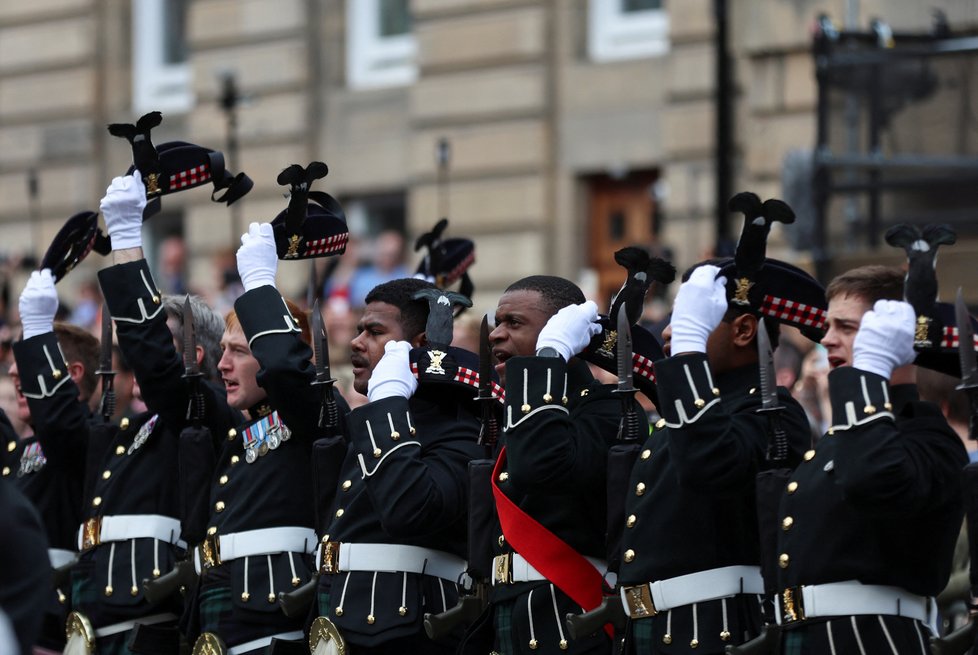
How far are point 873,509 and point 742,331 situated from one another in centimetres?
90

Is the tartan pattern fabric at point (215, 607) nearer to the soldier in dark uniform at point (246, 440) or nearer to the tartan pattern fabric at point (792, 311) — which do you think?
the soldier in dark uniform at point (246, 440)

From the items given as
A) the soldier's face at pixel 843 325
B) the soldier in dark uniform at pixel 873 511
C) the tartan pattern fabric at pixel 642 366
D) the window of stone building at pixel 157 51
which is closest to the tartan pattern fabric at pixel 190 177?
the tartan pattern fabric at pixel 642 366

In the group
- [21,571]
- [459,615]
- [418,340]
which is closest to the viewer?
[21,571]

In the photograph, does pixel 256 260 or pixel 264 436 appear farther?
pixel 264 436

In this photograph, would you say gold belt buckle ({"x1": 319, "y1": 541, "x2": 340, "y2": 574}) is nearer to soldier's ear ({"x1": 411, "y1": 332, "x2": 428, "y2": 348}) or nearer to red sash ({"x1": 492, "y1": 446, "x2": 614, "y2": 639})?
red sash ({"x1": 492, "y1": 446, "x2": 614, "y2": 639})

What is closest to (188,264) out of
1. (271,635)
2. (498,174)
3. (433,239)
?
(498,174)

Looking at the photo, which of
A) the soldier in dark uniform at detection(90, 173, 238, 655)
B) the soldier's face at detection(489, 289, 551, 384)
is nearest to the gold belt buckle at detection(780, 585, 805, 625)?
the soldier's face at detection(489, 289, 551, 384)

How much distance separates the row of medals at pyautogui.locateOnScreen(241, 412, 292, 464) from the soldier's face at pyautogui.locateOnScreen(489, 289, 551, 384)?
92 cm

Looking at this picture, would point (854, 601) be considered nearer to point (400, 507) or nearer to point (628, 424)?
point (628, 424)

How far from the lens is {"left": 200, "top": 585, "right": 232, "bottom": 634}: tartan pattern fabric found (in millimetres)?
6547

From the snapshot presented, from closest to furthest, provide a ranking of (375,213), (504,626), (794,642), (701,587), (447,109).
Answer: (794,642) < (701,587) < (504,626) < (447,109) < (375,213)

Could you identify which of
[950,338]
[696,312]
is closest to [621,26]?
[696,312]

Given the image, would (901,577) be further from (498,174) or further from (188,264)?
(188,264)

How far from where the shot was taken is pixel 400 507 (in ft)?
19.3
